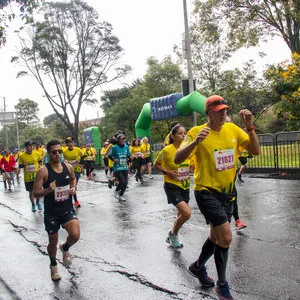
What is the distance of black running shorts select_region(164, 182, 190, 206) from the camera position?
5.50 metres

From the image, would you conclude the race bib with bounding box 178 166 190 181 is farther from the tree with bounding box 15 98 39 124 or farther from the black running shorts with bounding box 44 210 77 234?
the tree with bounding box 15 98 39 124

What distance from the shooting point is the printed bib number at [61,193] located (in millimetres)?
4691

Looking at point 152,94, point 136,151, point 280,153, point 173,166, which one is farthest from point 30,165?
point 152,94

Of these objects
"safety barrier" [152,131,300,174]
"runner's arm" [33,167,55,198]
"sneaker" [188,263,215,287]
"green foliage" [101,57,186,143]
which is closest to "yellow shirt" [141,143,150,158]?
"safety barrier" [152,131,300,174]

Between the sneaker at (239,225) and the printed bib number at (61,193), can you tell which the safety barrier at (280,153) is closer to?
the sneaker at (239,225)

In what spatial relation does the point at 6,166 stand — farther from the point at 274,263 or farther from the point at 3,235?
the point at 274,263

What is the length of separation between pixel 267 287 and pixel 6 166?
14115 mm

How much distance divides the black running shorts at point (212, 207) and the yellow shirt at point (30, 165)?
693cm

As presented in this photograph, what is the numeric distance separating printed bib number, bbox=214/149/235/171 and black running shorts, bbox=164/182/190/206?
6.28ft

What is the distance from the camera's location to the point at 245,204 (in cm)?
845

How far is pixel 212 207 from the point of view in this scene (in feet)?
11.7

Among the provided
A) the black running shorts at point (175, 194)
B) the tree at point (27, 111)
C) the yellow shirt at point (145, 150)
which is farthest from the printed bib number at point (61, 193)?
the tree at point (27, 111)

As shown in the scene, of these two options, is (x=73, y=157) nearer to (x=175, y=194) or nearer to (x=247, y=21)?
(x=175, y=194)

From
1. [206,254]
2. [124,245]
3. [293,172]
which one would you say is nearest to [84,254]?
[124,245]
